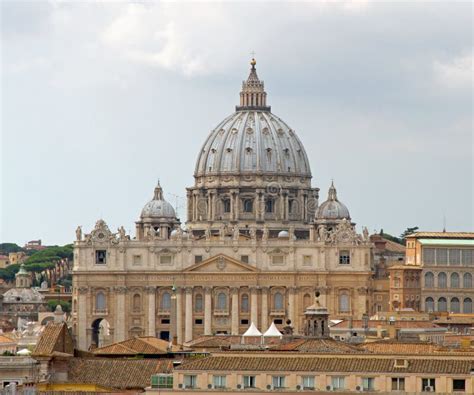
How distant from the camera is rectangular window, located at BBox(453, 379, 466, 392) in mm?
58800

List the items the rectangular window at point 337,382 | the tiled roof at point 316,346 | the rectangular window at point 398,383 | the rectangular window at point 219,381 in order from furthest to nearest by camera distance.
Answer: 1. the tiled roof at point 316,346
2. the rectangular window at point 219,381
3. the rectangular window at point 337,382
4. the rectangular window at point 398,383

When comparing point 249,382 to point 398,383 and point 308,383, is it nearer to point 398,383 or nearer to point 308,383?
point 308,383

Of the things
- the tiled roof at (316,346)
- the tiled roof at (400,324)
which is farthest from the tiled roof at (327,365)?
the tiled roof at (400,324)

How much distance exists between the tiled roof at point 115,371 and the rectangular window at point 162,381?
6.85 meters

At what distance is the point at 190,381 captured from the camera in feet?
199

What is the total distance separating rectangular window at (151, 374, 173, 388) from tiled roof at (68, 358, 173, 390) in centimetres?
685

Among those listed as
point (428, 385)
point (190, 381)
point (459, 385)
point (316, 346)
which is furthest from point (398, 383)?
point (316, 346)

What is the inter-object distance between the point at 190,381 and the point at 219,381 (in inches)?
29.1

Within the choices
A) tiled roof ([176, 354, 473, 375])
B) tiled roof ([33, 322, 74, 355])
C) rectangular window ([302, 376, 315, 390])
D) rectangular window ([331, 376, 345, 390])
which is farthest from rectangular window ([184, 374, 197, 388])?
tiled roof ([33, 322, 74, 355])

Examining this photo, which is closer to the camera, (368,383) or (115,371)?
(368,383)

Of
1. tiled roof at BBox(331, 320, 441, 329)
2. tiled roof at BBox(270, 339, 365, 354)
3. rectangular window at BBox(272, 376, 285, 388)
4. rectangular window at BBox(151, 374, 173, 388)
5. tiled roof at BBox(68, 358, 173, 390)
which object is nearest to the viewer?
rectangular window at BBox(272, 376, 285, 388)

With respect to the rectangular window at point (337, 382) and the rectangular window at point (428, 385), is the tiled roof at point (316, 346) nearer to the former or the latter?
the rectangular window at point (337, 382)

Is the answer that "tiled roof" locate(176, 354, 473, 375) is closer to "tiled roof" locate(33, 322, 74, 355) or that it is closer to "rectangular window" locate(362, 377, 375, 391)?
"rectangular window" locate(362, 377, 375, 391)

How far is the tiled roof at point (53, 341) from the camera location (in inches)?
2788
